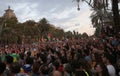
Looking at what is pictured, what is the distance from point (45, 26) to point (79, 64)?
108720mm

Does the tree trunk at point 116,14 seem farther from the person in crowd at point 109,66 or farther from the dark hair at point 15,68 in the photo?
the dark hair at point 15,68

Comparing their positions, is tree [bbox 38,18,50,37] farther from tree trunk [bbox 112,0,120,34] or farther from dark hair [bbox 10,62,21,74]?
dark hair [bbox 10,62,21,74]

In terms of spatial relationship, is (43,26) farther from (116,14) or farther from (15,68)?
(15,68)

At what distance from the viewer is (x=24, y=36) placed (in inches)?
4343

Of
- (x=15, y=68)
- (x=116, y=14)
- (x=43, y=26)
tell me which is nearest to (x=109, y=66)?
(x=15, y=68)

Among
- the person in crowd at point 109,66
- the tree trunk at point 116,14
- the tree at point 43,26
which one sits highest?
the tree at point 43,26

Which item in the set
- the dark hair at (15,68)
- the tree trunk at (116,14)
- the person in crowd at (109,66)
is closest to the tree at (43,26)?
the tree trunk at (116,14)

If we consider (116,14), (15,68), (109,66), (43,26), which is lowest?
(109,66)

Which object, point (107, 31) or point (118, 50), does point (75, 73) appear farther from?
point (107, 31)

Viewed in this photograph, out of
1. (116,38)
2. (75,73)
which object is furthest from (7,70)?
(116,38)

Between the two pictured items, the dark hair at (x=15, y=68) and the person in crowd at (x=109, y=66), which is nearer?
the dark hair at (x=15, y=68)

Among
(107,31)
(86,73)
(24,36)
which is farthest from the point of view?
(24,36)

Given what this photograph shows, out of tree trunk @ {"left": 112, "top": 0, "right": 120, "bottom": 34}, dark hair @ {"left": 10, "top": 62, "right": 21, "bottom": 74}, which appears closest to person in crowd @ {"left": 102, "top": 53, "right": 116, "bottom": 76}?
dark hair @ {"left": 10, "top": 62, "right": 21, "bottom": 74}

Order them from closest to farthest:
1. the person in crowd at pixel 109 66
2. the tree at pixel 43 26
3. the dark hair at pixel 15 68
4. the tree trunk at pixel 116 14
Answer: the dark hair at pixel 15 68, the person in crowd at pixel 109 66, the tree trunk at pixel 116 14, the tree at pixel 43 26
